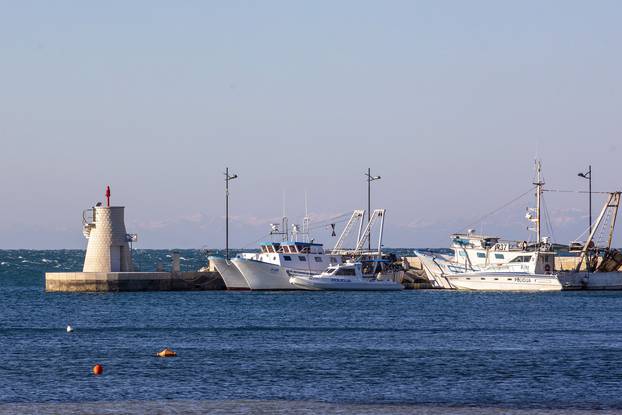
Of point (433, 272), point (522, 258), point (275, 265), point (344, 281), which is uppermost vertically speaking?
point (522, 258)

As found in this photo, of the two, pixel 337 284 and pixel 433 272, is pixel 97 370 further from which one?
pixel 433 272

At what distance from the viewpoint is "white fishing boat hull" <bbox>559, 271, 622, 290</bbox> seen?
11394cm

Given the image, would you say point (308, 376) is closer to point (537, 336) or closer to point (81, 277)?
point (537, 336)

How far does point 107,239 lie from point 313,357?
173 feet

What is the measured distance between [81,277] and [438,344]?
51.6 m

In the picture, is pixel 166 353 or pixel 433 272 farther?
pixel 433 272

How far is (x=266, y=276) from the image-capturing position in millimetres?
113938

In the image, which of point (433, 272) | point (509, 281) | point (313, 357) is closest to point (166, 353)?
point (313, 357)

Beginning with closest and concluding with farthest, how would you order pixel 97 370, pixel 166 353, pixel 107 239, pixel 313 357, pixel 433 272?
1. pixel 97 370
2. pixel 166 353
3. pixel 313 357
4. pixel 107 239
5. pixel 433 272

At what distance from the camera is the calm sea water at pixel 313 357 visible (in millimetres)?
41344

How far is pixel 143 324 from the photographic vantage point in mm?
74625

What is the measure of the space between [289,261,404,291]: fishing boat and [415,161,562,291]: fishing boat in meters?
5.16

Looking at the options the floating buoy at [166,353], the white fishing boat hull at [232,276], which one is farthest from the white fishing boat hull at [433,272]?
the floating buoy at [166,353]

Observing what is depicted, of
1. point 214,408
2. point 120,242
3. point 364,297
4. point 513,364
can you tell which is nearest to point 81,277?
point 120,242
